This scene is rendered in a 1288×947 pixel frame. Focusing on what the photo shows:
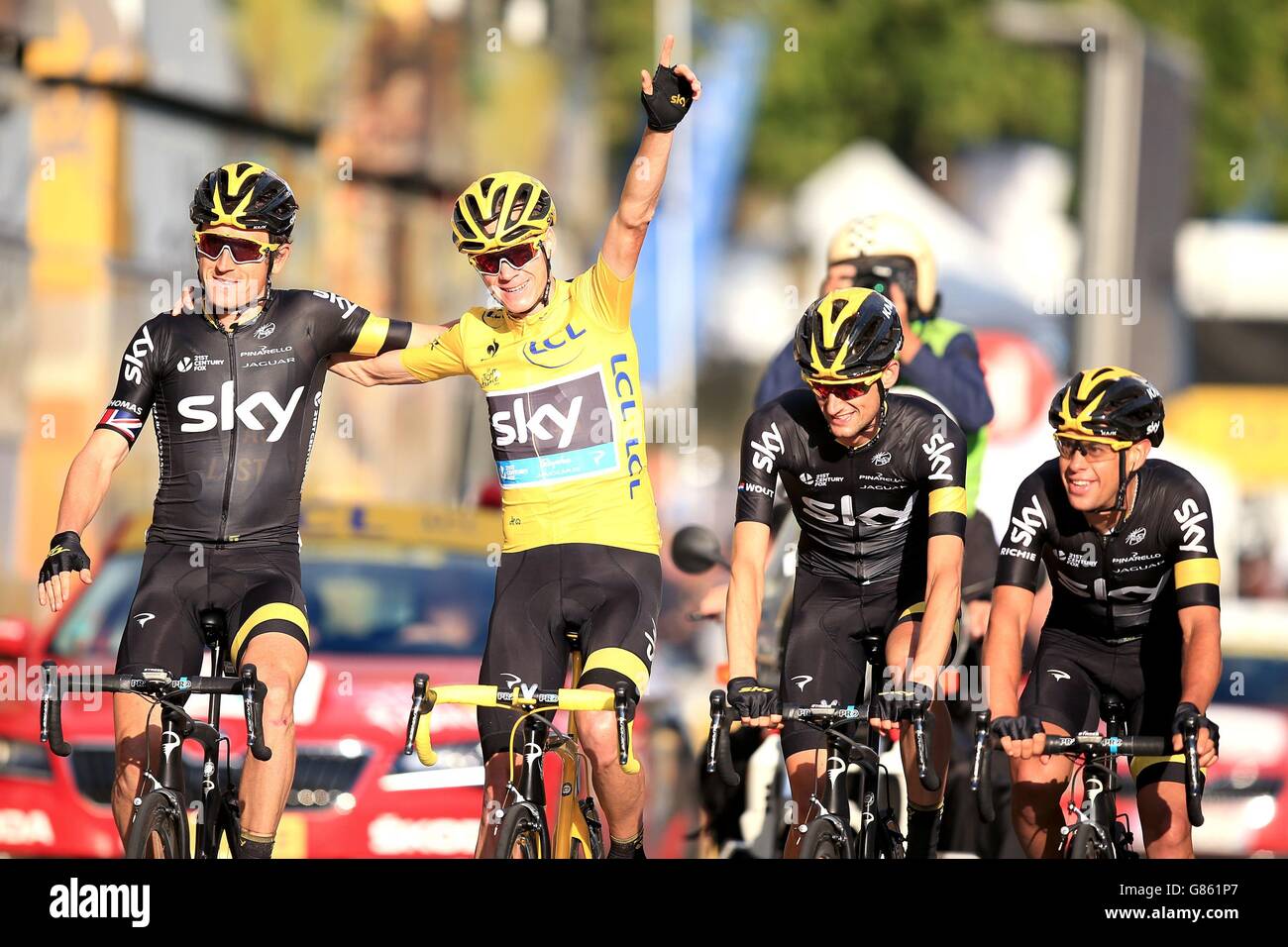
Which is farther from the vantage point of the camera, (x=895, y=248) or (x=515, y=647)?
(x=895, y=248)

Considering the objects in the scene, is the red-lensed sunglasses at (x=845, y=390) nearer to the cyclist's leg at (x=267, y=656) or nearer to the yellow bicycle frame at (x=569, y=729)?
the yellow bicycle frame at (x=569, y=729)

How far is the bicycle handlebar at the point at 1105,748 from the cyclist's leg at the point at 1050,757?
0.78 ft

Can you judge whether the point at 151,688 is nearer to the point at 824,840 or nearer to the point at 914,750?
the point at 824,840

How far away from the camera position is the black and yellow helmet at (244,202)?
8.06 meters

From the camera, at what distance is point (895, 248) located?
10.0 m

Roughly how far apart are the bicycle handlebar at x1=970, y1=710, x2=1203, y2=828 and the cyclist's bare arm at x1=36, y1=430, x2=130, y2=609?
126 inches

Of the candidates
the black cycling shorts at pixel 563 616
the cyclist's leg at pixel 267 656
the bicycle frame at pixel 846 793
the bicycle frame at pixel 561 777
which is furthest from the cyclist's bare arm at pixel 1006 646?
the cyclist's leg at pixel 267 656

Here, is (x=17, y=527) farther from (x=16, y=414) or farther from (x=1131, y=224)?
(x=1131, y=224)

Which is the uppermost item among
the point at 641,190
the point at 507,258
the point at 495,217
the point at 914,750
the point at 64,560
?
the point at 641,190

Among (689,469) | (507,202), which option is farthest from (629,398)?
(689,469)

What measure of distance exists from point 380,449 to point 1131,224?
9560mm

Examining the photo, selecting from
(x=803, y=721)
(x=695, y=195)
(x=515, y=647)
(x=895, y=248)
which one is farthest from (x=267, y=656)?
(x=695, y=195)

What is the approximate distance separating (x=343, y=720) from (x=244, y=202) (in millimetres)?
2643
